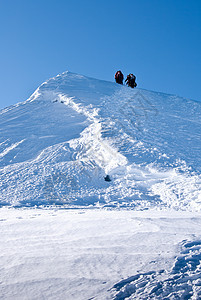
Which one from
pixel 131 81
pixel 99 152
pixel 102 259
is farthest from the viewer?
pixel 131 81

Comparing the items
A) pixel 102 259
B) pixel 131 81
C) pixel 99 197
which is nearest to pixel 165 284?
pixel 102 259

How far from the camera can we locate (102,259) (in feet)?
6.84

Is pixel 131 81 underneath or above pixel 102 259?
above

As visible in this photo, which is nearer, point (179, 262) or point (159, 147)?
point (179, 262)

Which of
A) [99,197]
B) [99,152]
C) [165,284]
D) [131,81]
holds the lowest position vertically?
[165,284]

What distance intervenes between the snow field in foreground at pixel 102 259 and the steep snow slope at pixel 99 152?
4.49ft

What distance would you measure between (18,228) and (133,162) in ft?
10.5

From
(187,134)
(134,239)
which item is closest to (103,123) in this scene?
(187,134)

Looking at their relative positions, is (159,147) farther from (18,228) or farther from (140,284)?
(140,284)

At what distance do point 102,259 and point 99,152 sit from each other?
13.6 feet

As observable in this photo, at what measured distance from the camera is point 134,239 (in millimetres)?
2471

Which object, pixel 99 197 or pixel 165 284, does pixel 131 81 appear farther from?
pixel 165 284

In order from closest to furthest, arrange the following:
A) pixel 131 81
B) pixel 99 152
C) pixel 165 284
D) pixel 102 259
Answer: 1. pixel 165 284
2. pixel 102 259
3. pixel 99 152
4. pixel 131 81

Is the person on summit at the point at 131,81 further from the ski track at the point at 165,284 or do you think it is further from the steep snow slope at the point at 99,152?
the ski track at the point at 165,284
